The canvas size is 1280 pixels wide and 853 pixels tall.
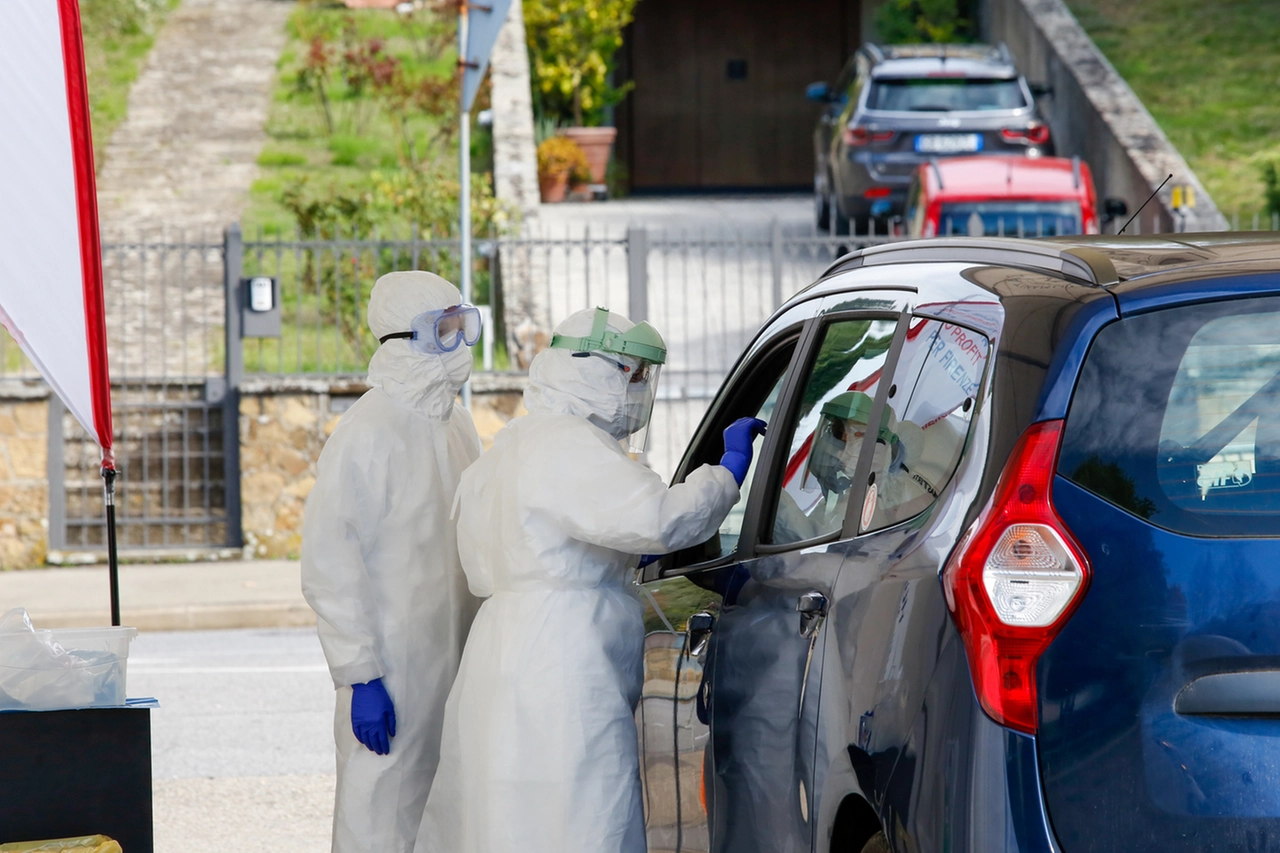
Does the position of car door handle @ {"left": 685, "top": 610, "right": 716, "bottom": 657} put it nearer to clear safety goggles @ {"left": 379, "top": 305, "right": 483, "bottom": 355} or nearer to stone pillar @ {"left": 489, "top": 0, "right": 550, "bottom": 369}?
clear safety goggles @ {"left": 379, "top": 305, "right": 483, "bottom": 355}

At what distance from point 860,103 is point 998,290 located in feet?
43.9

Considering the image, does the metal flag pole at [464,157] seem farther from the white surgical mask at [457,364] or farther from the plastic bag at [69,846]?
the plastic bag at [69,846]

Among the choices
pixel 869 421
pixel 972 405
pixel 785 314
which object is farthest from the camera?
pixel 785 314

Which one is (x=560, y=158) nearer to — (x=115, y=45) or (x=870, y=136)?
(x=870, y=136)

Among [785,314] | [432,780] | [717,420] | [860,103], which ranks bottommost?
[432,780]

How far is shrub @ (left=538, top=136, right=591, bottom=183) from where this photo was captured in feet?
68.8

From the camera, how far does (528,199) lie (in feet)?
55.0

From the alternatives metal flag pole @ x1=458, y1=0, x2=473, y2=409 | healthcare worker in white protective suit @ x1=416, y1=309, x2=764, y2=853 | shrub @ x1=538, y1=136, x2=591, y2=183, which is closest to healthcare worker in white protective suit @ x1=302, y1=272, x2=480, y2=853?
healthcare worker in white protective suit @ x1=416, y1=309, x2=764, y2=853

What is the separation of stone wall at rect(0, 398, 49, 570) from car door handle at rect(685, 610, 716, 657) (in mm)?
8902

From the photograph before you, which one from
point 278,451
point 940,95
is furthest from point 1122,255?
point 940,95

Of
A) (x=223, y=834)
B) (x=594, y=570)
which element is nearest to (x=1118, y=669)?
(x=594, y=570)

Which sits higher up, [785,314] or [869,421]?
[785,314]

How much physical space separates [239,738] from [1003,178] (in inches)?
331

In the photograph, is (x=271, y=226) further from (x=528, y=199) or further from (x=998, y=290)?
(x=998, y=290)
